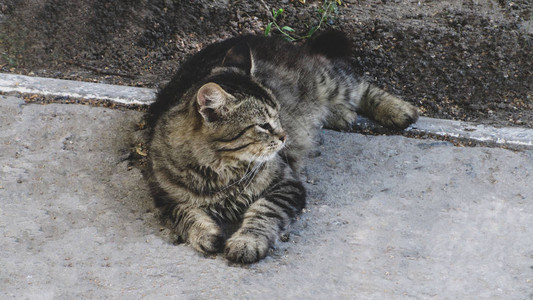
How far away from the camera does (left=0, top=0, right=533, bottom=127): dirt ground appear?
4.66 m

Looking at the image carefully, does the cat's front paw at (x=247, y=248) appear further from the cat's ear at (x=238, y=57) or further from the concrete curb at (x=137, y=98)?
the concrete curb at (x=137, y=98)

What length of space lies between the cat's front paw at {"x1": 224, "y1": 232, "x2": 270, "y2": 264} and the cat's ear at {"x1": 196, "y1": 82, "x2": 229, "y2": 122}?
644 millimetres

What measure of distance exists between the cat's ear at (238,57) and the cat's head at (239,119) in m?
0.16

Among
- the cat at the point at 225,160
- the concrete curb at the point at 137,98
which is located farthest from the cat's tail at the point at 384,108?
the cat at the point at 225,160

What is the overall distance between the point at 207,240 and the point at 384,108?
190cm

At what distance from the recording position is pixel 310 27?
519cm

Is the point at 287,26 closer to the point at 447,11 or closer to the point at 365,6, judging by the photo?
the point at 365,6

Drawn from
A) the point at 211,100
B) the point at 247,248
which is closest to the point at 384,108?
the point at 211,100

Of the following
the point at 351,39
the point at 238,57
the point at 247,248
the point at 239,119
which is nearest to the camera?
the point at 247,248

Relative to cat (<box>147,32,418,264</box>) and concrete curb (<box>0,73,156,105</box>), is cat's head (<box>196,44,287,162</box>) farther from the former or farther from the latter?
concrete curb (<box>0,73,156,105</box>)

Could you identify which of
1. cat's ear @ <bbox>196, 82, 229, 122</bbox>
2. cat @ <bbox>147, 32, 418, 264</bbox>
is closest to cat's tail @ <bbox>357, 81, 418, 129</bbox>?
cat @ <bbox>147, 32, 418, 264</bbox>

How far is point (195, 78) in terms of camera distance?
3695mm

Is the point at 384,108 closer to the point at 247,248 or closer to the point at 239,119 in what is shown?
the point at 239,119

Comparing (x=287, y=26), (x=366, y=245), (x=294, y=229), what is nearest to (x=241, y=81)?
(x=294, y=229)
